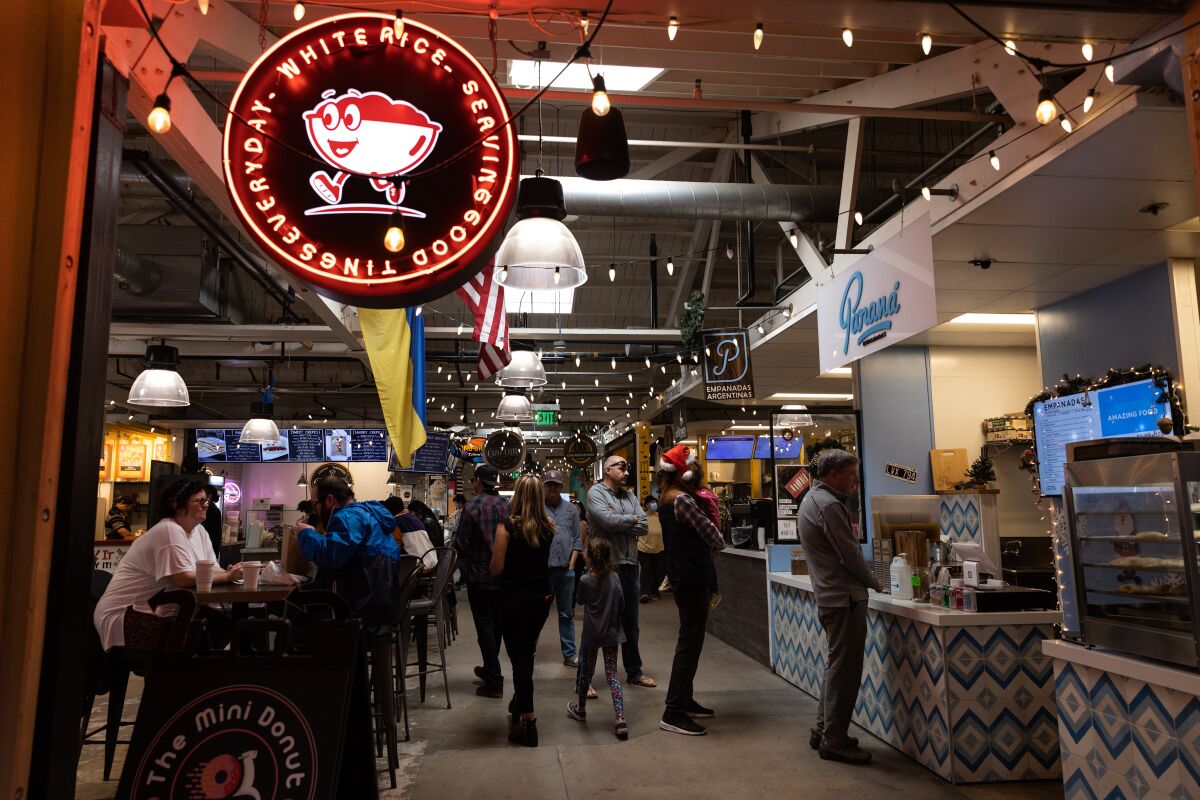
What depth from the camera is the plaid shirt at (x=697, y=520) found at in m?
5.61

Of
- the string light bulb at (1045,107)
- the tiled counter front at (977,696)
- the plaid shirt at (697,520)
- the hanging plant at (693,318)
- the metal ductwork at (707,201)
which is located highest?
the metal ductwork at (707,201)

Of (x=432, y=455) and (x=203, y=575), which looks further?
→ (x=432, y=455)

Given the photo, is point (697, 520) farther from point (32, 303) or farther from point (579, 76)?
point (32, 303)

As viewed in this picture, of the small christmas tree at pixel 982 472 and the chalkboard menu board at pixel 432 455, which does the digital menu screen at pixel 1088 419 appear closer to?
the small christmas tree at pixel 982 472

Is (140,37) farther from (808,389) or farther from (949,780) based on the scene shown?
(808,389)

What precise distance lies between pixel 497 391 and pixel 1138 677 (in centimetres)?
1859

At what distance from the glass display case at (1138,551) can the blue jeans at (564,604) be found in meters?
4.87

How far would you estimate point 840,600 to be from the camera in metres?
4.94

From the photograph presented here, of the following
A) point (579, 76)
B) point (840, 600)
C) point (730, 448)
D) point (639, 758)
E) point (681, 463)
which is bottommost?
point (639, 758)

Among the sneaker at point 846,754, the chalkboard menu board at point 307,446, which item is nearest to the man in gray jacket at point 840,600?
the sneaker at point 846,754

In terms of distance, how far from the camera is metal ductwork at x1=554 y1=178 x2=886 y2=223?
24.9 ft

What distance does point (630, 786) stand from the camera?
14.8 feet

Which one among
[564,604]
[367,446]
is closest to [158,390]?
[564,604]

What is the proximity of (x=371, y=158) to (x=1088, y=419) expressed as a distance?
19.4 feet
